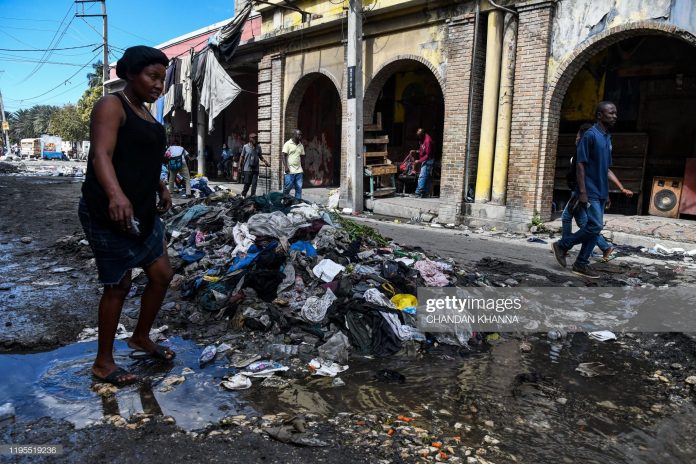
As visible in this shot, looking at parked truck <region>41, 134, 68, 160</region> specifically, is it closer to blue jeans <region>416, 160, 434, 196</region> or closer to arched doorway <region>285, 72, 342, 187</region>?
arched doorway <region>285, 72, 342, 187</region>

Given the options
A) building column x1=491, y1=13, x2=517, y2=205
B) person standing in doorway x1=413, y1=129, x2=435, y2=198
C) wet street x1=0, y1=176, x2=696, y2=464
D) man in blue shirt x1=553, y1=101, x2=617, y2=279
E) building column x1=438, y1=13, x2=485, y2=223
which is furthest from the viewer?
person standing in doorway x1=413, y1=129, x2=435, y2=198

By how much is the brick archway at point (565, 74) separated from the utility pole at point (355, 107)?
4.29 meters

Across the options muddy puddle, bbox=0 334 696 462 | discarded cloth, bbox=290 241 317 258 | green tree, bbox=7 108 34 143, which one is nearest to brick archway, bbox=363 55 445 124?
discarded cloth, bbox=290 241 317 258

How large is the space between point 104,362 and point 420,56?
9794mm

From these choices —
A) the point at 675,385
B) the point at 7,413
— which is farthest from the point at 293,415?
the point at 675,385

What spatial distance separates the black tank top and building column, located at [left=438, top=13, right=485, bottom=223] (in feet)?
26.7

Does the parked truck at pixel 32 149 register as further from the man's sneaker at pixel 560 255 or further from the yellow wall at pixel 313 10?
the man's sneaker at pixel 560 255

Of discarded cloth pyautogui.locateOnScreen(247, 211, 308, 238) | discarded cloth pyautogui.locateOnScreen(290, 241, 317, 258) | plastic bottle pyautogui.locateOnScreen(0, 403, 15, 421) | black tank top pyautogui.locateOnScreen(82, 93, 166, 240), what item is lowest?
plastic bottle pyautogui.locateOnScreen(0, 403, 15, 421)

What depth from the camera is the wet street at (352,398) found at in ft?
7.62

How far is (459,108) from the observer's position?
33.2 feet

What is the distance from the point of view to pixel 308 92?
16.0 m

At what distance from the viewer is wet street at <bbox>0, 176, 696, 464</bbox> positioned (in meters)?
2.32

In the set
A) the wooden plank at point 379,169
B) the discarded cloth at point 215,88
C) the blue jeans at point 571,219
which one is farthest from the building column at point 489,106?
the discarded cloth at point 215,88

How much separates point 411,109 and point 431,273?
10.7 m
